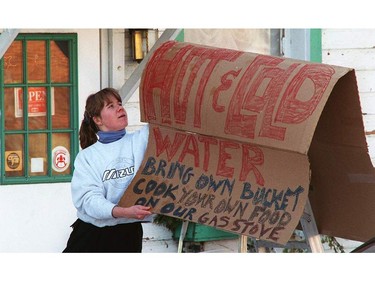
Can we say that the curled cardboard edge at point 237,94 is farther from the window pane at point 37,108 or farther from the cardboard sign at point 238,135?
the window pane at point 37,108

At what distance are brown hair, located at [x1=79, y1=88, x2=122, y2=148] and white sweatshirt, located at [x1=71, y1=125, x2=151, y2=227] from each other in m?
0.16

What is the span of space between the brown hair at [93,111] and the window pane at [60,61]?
213 centimetres

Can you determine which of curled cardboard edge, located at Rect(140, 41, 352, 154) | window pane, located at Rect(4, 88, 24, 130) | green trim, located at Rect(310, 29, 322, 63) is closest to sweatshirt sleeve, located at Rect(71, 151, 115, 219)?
curled cardboard edge, located at Rect(140, 41, 352, 154)

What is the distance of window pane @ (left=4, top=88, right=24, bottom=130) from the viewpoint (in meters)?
7.15

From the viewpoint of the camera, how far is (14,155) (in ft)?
23.7

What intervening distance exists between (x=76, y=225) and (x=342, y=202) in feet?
3.91

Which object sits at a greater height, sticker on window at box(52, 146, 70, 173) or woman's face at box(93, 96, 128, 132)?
woman's face at box(93, 96, 128, 132)

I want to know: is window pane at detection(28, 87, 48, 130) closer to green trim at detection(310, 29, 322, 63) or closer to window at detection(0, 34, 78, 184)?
window at detection(0, 34, 78, 184)

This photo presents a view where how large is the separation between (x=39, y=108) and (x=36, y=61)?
30cm

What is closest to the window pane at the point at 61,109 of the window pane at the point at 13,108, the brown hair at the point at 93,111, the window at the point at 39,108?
the window at the point at 39,108

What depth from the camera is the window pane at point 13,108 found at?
Answer: 7152 mm

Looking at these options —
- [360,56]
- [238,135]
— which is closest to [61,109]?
[360,56]

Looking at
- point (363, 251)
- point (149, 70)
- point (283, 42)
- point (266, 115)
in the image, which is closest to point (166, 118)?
point (149, 70)

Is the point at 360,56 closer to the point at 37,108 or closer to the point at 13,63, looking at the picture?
the point at 37,108
